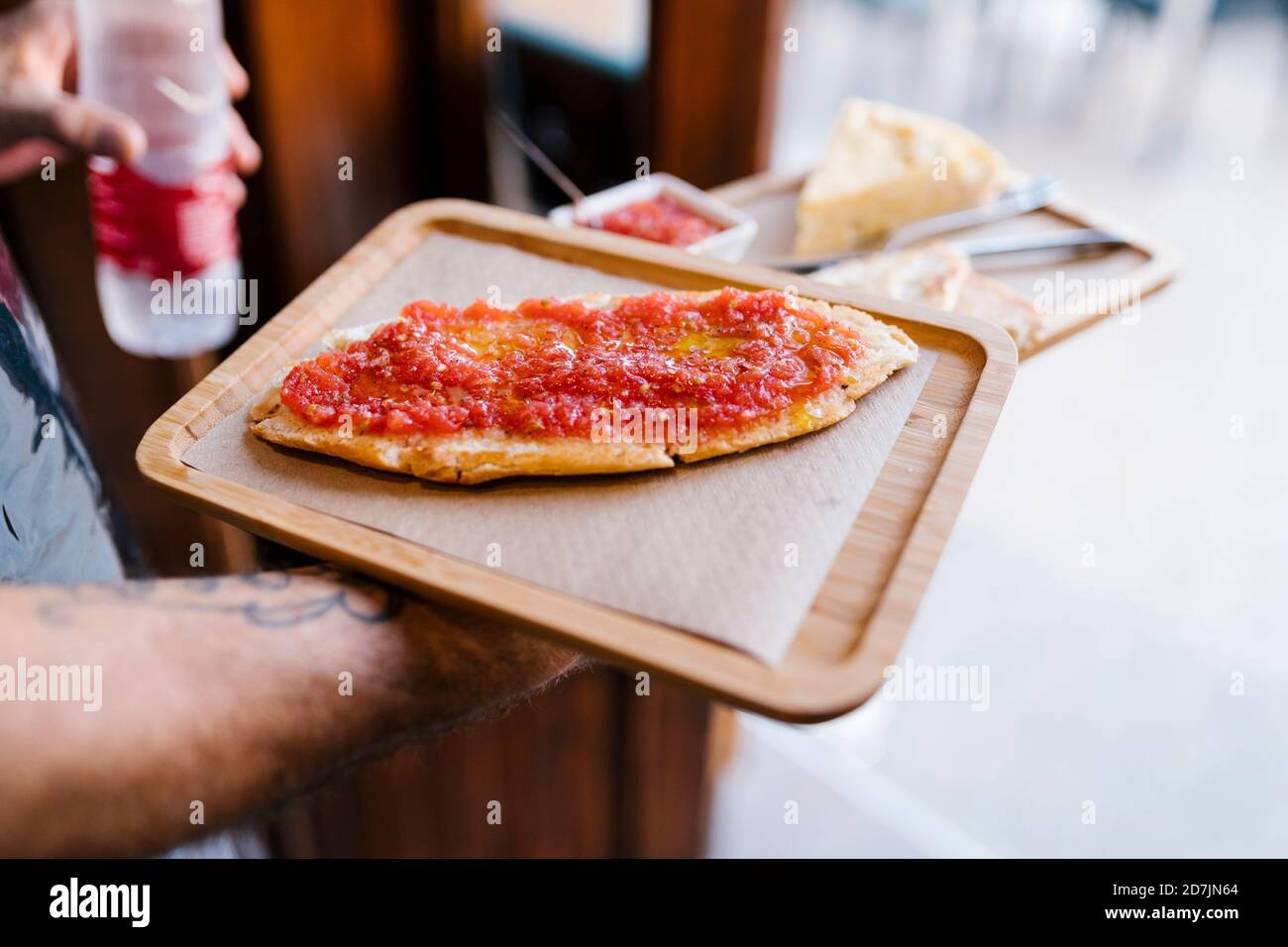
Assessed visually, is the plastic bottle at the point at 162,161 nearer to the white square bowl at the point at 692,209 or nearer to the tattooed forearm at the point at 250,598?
the white square bowl at the point at 692,209

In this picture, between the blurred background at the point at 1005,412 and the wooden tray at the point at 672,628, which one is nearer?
the wooden tray at the point at 672,628

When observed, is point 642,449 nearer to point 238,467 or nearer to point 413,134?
point 238,467

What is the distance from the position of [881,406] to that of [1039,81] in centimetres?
224

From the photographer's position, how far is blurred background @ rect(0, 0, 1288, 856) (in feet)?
9.42

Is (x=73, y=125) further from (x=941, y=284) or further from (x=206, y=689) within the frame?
(x=941, y=284)

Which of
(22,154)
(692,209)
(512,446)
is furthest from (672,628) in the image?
(22,154)

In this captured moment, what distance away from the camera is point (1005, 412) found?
124 inches

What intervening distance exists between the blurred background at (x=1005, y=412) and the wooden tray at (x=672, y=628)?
1207 mm

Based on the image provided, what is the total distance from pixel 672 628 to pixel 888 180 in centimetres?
151

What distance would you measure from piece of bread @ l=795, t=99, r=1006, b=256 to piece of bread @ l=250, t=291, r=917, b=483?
2.67ft

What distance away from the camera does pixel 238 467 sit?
4.99 ft

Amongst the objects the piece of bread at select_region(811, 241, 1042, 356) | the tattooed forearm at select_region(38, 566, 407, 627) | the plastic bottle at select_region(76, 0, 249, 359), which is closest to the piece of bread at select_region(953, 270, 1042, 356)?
the piece of bread at select_region(811, 241, 1042, 356)

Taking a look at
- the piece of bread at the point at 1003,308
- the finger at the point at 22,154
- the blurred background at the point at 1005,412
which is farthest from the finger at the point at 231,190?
the piece of bread at the point at 1003,308

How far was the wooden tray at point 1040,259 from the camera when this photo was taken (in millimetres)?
1955
